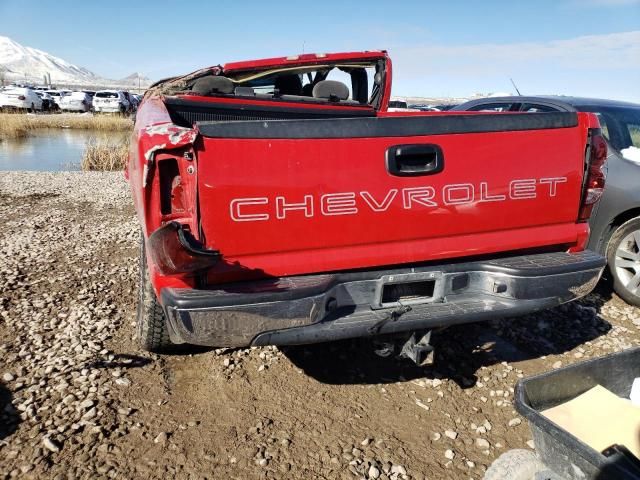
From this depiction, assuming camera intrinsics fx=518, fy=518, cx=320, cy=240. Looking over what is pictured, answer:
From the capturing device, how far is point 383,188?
2.56 m

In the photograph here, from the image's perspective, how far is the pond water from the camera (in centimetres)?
1376

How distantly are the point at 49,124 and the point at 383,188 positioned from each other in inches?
1016

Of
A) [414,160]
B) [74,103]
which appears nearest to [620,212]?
[414,160]

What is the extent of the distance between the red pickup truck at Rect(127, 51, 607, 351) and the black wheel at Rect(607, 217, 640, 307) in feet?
5.73

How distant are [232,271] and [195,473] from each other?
3.16 ft

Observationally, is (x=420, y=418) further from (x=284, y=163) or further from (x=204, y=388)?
(x=284, y=163)

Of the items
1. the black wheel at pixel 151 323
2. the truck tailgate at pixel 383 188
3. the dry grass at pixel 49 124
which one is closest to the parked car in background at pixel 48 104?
the dry grass at pixel 49 124

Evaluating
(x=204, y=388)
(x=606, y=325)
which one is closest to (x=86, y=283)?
(x=204, y=388)

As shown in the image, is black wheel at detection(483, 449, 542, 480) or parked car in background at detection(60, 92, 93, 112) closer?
black wheel at detection(483, 449, 542, 480)

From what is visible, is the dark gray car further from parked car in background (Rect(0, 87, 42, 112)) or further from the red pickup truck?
parked car in background (Rect(0, 87, 42, 112))

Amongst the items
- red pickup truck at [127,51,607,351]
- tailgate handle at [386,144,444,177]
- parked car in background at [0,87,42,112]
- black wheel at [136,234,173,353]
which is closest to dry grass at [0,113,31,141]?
parked car in background at [0,87,42,112]

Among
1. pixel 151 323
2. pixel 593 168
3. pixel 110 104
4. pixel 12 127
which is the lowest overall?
pixel 151 323

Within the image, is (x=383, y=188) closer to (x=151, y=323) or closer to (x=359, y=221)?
(x=359, y=221)

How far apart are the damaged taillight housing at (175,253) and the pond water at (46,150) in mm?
12499
